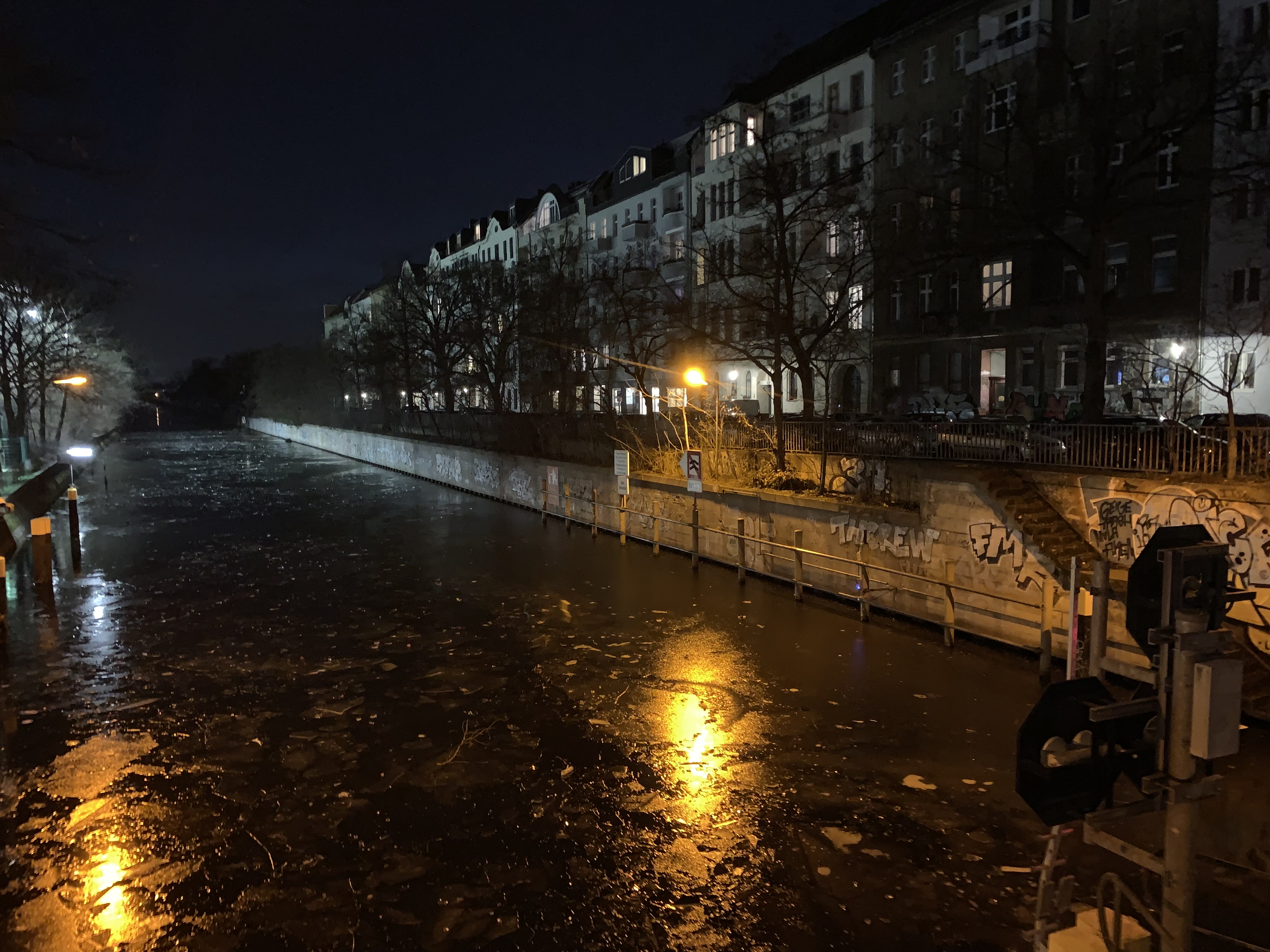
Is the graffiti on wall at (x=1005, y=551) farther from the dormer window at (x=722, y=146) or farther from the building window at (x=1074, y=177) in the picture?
the dormer window at (x=722, y=146)

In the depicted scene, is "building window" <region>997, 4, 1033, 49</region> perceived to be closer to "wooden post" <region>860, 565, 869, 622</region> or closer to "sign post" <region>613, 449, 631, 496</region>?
"sign post" <region>613, 449, 631, 496</region>

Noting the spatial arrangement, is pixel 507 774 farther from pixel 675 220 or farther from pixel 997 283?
pixel 675 220

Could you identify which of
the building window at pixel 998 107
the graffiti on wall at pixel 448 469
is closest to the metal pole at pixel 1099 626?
the building window at pixel 998 107

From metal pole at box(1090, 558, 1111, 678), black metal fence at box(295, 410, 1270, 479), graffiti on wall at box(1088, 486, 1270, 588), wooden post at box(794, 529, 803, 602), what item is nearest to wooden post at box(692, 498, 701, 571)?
black metal fence at box(295, 410, 1270, 479)

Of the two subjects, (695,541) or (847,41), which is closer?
(695,541)

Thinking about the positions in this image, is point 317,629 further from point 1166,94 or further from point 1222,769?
point 1166,94

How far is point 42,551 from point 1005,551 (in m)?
18.8

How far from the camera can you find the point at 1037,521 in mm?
13117

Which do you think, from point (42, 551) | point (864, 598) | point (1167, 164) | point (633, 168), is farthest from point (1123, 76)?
point (633, 168)

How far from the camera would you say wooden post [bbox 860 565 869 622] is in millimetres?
14250

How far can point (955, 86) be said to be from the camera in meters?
32.7

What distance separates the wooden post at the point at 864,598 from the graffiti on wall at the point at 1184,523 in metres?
3.46

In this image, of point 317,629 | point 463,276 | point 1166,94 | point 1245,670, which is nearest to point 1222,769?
point 1245,670

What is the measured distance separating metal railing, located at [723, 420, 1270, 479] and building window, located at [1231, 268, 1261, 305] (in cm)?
1402
